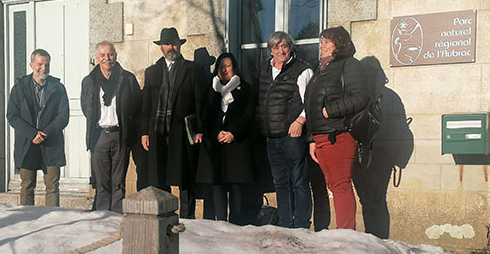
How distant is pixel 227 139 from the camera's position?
5.48m

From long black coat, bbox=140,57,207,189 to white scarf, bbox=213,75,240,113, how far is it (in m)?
0.19

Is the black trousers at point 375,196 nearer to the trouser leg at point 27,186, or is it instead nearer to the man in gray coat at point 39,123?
the man in gray coat at point 39,123

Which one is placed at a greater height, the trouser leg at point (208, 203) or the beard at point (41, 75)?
the beard at point (41, 75)

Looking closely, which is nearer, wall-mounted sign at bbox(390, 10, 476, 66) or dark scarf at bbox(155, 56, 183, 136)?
wall-mounted sign at bbox(390, 10, 476, 66)

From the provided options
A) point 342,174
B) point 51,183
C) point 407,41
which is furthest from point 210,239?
point 407,41

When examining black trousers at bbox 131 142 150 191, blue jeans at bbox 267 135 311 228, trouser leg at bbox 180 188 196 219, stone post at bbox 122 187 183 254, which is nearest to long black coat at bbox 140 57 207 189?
trouser leg at bbox 180 188 196 219

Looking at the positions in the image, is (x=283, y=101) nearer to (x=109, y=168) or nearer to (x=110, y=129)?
(x=110, y=129)

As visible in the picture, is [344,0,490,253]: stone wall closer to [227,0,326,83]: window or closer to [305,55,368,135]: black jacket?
[227,0,326,83]: window

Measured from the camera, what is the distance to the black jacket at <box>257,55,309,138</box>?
5195mm

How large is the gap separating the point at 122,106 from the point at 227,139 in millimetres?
1178

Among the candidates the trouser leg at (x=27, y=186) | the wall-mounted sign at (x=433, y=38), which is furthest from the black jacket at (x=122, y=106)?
the wall-mounted sign at (x=433, y=38)

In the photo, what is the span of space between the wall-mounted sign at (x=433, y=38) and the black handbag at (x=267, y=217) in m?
1.91

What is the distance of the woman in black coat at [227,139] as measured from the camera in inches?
217

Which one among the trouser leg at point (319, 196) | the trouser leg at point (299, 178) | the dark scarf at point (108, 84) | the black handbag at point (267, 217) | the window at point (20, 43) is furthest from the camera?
the window at point (20, 43)
